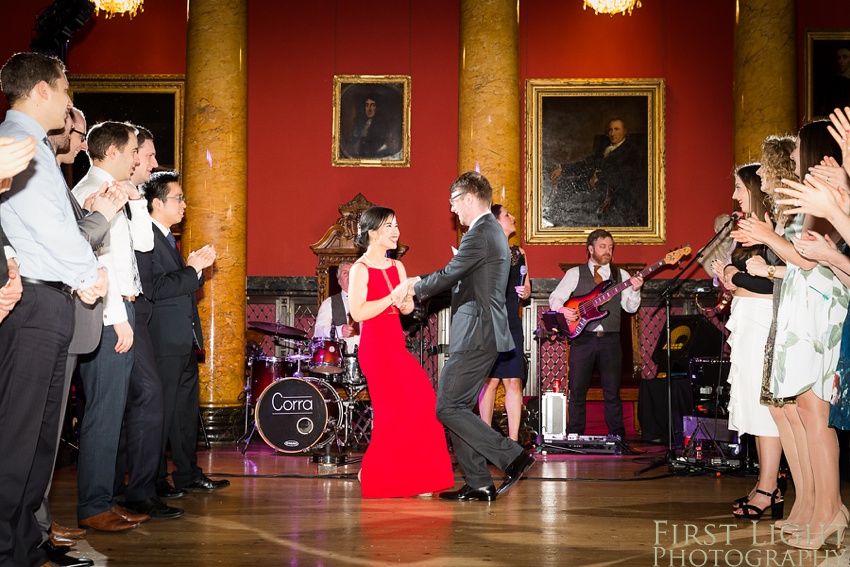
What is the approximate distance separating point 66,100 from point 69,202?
480 millimetres

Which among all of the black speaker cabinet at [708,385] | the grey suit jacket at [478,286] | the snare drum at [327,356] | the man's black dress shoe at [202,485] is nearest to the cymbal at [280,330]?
the snare drum at [327,356]

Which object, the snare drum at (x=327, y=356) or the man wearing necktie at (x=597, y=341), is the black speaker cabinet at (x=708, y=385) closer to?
the man wearing necktie at (x=597, y=341)

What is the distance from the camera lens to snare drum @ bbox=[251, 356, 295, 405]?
786cm

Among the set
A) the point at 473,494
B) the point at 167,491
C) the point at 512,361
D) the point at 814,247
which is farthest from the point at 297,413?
the point at 814,247

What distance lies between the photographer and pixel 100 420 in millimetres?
4133

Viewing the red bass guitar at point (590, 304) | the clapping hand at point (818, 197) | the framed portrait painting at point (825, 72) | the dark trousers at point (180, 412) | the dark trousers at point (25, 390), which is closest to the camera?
the dark trousers at point (25, 390)

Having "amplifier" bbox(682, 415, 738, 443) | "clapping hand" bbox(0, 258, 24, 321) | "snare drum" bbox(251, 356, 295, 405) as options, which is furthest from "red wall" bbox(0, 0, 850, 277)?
"clapping hand" bbox(0, 258, 24, 321)

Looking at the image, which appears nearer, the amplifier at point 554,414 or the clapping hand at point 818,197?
the clapping hand at point 818,197

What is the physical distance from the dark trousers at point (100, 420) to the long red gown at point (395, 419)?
5.35ft

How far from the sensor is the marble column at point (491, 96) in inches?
329

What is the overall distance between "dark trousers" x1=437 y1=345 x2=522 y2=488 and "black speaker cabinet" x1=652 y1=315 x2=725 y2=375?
3.82 m

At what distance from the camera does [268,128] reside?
33.4ft

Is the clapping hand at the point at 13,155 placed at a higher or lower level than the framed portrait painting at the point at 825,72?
lower

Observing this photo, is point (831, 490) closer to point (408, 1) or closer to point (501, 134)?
point (501, 134)
